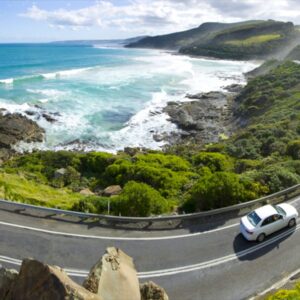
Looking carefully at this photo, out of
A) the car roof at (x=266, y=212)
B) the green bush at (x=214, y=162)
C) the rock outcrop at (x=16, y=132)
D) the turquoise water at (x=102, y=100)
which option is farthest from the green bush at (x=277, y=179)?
the rock outcrop at (x=16, y=132)

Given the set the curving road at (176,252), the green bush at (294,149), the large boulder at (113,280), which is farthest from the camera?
the green bush at (294,149)

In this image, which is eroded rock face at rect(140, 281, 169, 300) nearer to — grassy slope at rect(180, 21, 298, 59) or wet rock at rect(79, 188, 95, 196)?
wet rock at rect(79, 188, 95, 196)

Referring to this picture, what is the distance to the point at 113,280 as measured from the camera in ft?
27.5

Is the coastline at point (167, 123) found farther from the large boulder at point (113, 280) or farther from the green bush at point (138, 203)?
the large boulder at point (113, 280)

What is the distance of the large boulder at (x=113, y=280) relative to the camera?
8.07 meters

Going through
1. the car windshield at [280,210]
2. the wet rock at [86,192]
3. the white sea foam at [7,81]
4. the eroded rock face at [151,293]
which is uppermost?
the eroded rock face at [151,293]

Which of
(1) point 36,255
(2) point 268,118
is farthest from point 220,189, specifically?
(2) point 268,118

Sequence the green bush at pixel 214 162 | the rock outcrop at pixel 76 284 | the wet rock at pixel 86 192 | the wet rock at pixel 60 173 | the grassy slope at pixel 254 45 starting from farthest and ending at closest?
the grassy slope at pixel 254 45 → the wet rock at pixel 60 173 → the green bush at pixel 214 162 → the wet rock at pixel 86 192 → the rock outcrop at pixel 76 284

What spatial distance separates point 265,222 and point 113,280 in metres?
10.1

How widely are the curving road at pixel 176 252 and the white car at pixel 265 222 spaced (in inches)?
12.7

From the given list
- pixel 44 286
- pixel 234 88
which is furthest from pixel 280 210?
pixel 234 88

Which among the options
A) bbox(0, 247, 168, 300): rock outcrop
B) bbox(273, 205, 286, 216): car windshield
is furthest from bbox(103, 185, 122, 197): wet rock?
bbox(0, 247, 168, 300): rock outcrop

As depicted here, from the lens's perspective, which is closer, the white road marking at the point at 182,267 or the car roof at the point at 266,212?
the white road marking at the point at 182,267

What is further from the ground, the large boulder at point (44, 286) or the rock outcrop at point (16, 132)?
the large boulder at point (44, 286)
